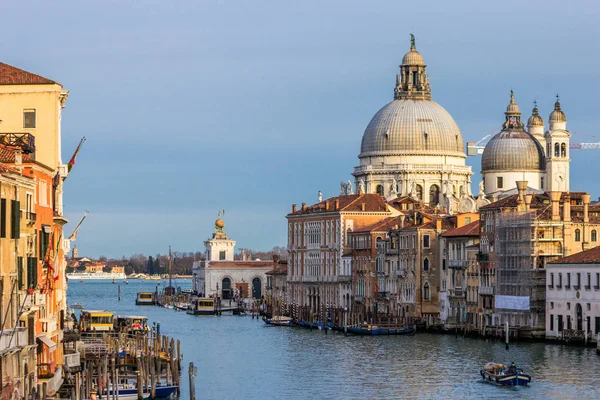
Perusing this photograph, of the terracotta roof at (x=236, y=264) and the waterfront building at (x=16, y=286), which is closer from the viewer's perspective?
the waterfront building at (x=16, y=286)

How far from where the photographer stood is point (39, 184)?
31.5m

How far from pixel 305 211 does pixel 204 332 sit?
77.8 feet

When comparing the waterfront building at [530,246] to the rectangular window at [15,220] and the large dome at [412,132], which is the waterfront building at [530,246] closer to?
the rectangular window at [15,220]

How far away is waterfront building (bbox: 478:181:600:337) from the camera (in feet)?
212

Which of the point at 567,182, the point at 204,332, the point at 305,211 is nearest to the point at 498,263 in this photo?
the point at 204,332

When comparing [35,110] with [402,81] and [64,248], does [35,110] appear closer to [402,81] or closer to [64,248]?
[64,248]

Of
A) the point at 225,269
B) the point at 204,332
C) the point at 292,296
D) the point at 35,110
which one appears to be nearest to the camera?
the point at 35,110

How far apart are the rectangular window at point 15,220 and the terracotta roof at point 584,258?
3471cm

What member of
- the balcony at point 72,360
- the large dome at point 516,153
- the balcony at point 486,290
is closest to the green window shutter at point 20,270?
the balcony at point 72,360

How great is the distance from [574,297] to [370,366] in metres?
9.97

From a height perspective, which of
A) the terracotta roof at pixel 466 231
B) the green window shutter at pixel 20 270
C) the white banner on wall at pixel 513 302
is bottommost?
the white banner on wall at pixel 513 302

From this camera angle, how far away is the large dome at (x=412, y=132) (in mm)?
111688

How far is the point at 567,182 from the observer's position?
360 ft

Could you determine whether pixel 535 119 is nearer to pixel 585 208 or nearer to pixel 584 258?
pixel 585 208
